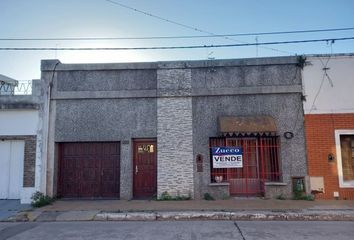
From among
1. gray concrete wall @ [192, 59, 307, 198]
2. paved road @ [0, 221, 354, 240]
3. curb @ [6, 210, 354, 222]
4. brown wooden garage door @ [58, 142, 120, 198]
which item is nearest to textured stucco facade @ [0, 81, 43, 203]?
brown wooden garage door @ [58, 142, 120, 198]

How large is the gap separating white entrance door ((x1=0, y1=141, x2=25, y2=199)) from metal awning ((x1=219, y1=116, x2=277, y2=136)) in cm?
803

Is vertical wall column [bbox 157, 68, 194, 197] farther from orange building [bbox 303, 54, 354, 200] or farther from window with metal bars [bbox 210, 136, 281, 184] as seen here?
orange building [bbox 303, 54, 354, 200]

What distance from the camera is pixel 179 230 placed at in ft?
26.2

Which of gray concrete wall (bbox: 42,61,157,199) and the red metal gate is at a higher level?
gray concrete wall (bbox: 42,61,157,199)

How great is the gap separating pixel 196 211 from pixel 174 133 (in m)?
3.68

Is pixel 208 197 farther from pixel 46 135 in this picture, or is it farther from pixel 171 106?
pixel 46 135

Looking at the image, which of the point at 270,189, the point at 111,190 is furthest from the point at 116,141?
the point at 270,189

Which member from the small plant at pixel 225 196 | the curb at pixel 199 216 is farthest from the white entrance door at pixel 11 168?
the small plant at pixel 225 196

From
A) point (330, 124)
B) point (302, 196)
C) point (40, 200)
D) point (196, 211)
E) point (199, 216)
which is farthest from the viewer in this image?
point (330, 124)

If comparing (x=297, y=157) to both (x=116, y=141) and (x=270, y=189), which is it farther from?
(x=116, y=141)

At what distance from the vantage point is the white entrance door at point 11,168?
1255 centimetres

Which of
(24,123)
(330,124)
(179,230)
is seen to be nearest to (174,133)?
(179,230)

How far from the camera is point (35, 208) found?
11016mm

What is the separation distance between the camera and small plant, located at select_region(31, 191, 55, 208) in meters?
11.4
